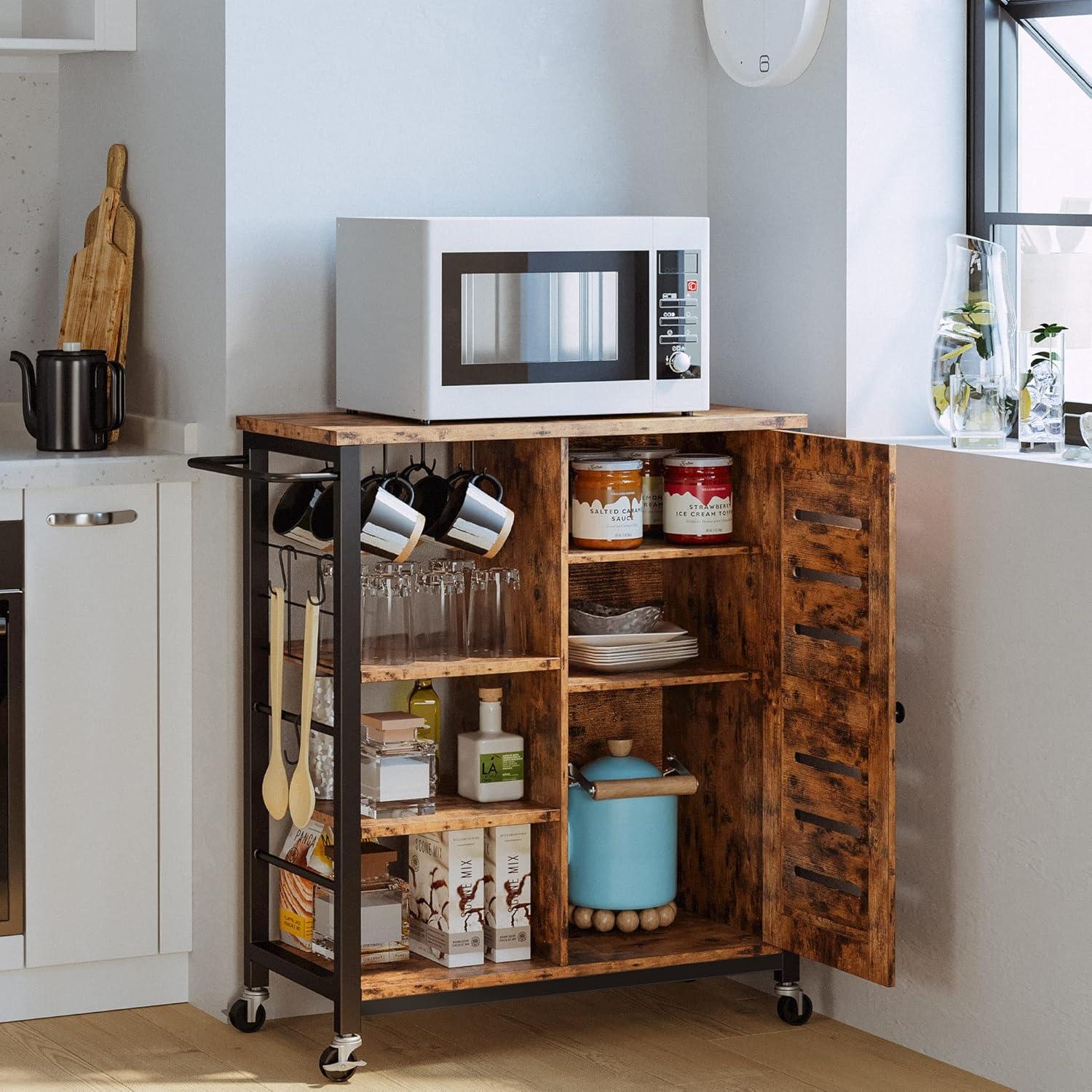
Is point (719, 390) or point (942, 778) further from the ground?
point (719, 390)

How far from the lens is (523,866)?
Answer: 10.0 ft

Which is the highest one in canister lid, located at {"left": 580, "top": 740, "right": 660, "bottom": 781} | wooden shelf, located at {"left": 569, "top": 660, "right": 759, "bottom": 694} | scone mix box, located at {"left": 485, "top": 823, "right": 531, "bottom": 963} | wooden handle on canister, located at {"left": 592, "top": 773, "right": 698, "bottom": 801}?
wooden shelf, located at {"left": 569, "top": 660, "right": 759, "bottom": 694}

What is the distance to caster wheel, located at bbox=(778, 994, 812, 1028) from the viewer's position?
317 centimetres

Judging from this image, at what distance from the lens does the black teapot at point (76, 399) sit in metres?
3.17

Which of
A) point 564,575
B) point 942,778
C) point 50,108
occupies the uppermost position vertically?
point 50,108

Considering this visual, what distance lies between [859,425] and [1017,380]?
0.27 meters

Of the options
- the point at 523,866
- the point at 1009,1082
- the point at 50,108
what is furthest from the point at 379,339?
the point at 1009,1082

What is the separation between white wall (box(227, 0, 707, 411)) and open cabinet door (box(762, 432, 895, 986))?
647 millimetres

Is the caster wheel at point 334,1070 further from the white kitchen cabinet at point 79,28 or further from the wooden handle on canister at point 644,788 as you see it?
the white kitchen cabinet at point 79,28

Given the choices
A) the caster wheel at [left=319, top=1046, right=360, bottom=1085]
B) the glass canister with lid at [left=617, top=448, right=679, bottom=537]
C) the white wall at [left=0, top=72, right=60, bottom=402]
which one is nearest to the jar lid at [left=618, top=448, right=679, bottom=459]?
the glass canister with lid at [left=617, top=448, right=679, bottom=537]

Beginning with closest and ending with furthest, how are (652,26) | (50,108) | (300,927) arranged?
(300,927), (652,26), (50,108)

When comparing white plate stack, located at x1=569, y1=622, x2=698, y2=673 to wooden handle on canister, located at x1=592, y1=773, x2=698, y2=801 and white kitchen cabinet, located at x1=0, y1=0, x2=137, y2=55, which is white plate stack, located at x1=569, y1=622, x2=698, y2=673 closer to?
wooden handle on canister, located at x1=592, y1=773, x2=698, y2=801

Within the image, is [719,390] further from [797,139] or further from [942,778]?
[942,778]

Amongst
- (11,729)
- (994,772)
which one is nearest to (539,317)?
(994,772)
